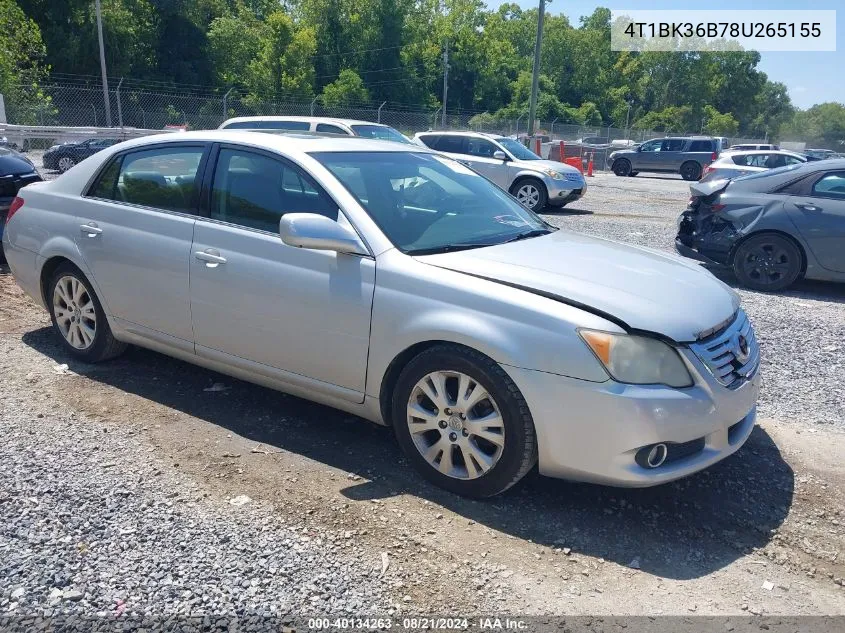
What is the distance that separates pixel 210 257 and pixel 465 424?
71.1 inches

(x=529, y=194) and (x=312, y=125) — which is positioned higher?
(x=312, y=125)

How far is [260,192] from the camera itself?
13.7 feet

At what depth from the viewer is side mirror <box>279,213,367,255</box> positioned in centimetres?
360

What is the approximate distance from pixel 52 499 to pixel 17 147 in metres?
22.8

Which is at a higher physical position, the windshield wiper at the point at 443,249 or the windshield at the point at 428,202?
the windshield at the point at 428,202

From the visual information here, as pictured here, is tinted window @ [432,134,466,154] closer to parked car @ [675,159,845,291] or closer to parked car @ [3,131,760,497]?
parked car @ [675,159,845,291]

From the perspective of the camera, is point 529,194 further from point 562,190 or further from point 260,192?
point 260,192

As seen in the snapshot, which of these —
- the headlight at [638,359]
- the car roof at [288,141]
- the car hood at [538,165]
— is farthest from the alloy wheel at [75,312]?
the car hood at [538,165]

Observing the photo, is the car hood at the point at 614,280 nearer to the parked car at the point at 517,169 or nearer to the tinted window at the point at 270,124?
the tinted window at the point at 270,124

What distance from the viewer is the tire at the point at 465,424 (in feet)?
10.6

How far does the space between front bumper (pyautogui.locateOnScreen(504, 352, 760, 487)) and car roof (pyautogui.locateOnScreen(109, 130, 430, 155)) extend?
186cm

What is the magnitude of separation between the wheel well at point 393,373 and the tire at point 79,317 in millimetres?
2296

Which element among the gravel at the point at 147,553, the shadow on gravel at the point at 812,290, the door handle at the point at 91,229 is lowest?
the gravel at the point at 147,553

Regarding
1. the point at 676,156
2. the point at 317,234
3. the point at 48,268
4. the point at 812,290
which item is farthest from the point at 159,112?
the point at 317,234
